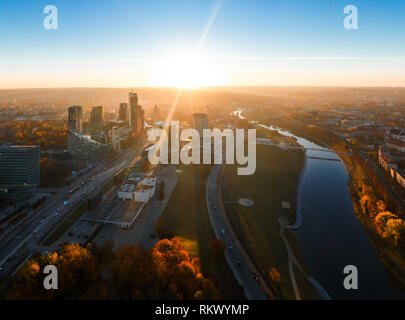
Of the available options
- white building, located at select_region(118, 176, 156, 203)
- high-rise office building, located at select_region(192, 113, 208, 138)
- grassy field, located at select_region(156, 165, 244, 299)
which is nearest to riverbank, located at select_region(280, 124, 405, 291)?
grassy field, located at select_region(156, 165, 244, 299)

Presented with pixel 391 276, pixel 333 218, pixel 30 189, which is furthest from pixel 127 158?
pixel 391 276

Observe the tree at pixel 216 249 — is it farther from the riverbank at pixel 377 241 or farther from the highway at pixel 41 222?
the highway at pixel 41 222

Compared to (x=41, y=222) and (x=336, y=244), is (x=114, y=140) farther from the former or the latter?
(x=336, y=244)

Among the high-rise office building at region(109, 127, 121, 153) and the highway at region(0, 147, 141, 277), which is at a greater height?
the high-rise office building at region(109, 127, 121, 153)

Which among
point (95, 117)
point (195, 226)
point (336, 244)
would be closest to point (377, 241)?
point (336, 244)

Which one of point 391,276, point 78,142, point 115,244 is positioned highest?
point 78,142

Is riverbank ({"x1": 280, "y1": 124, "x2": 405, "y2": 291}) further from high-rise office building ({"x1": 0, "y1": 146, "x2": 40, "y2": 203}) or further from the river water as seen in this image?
high-rise office building ({"x1": 0, "y1": 146, "x2": 40, "y2": 203})

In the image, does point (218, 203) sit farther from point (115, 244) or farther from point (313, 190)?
point (313, 190)
